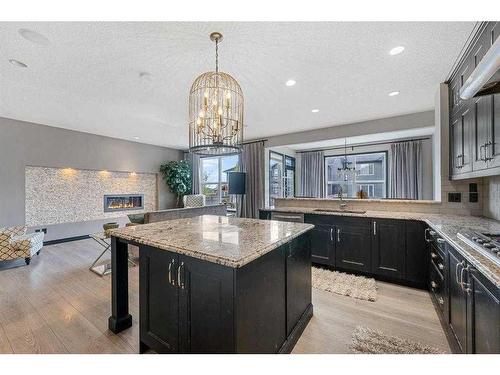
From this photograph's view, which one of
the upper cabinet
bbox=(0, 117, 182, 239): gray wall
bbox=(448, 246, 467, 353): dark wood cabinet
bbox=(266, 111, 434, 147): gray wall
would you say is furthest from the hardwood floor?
bbox=(266, 111, 434, 147): gray wall

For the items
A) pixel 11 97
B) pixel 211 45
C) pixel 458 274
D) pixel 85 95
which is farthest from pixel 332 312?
pixel 11 97

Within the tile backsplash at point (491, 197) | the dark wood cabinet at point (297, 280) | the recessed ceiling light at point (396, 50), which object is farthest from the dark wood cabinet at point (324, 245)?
the recessed ceiling light at point (396, 50)

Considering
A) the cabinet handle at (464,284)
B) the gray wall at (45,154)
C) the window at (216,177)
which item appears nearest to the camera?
the cabinet handle at (464,284)

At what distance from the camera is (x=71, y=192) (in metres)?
5.39

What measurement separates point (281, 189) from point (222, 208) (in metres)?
2.04

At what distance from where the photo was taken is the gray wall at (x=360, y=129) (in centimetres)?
413

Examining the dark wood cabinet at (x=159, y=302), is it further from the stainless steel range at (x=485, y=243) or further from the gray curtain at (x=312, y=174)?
the gray curtain at (x=312, y=174)

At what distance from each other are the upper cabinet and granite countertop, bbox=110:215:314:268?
1541 millimetres

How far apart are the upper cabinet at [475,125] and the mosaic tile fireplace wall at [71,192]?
Result: 7.06 meters

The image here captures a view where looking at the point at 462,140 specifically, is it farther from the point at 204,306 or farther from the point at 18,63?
the point at 18,63

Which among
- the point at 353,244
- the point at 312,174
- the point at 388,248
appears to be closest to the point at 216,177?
the point at 312,174

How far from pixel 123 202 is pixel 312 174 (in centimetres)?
560

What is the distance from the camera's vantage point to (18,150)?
15.1 feet
